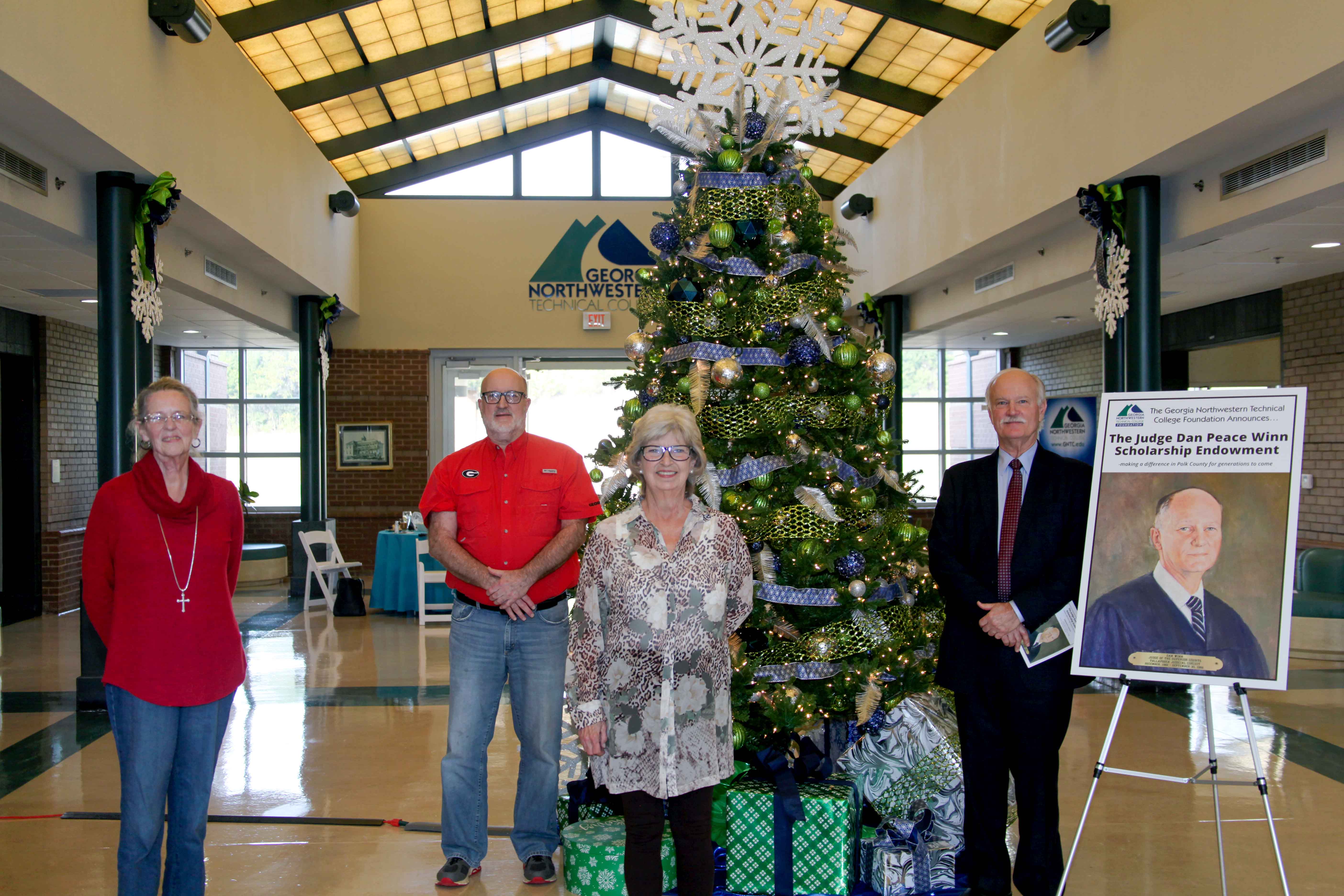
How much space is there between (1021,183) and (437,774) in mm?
5417

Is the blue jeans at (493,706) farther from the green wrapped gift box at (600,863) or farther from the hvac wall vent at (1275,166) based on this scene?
the hvac wall vent at (1275,166)

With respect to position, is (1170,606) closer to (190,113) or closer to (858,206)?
(190,113)

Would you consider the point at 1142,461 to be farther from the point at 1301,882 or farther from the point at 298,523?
the point at 298,523

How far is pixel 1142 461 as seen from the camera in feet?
8.59

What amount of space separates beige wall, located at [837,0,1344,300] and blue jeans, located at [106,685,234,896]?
470 centimetres

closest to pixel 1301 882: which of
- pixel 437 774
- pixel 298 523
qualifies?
pixel 437 774

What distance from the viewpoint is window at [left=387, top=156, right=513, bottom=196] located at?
11.5m

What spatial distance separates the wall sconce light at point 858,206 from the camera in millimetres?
9828

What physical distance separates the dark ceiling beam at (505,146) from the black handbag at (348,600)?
199 inches

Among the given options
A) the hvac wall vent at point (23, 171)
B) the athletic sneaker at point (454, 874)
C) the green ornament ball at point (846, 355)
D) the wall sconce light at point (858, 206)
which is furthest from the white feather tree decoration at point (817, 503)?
the wall sconce light at point (858, 206)

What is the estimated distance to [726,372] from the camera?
9.67 ft

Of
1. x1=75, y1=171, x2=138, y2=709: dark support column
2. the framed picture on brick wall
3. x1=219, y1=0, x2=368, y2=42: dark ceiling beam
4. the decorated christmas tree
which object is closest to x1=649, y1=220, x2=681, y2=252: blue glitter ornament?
the decorated christmas tree

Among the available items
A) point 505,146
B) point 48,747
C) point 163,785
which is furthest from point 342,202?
point 163,785

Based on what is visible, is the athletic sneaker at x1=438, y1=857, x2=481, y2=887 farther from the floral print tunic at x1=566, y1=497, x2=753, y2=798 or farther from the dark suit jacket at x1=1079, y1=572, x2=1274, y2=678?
the dark suit jacket at x1=1079, y1=572, x2=1274, y2=678
